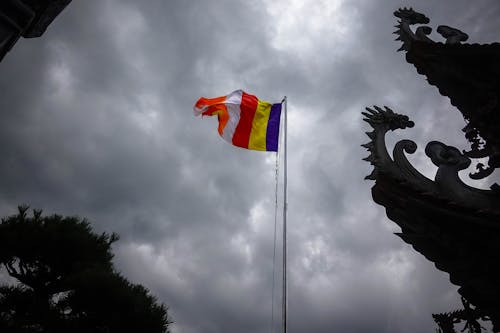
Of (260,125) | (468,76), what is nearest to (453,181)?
(468,76)

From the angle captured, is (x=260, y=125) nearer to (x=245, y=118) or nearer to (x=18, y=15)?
(x=245, y=118)

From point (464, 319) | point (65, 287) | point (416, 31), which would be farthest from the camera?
point (65, 287)

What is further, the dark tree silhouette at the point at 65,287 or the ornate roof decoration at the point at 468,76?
the dark tree silhouette at the point at 65,287

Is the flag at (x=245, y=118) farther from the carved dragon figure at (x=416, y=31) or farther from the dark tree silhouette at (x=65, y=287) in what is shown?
the dark tree silhouette at (x=65, y=287)

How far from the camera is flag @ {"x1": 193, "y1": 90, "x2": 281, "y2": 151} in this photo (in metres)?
9.95

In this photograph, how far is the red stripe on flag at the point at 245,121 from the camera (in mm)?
10086

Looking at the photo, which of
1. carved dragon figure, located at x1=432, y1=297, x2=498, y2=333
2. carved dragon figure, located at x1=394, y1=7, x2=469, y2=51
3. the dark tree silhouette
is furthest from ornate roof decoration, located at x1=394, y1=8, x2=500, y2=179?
the dark tree silhouette

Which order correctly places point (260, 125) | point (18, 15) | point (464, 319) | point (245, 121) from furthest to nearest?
point (245, 121) → point (260, 125) → point (464, 319) → point (18, 15)

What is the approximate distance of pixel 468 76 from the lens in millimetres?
7168

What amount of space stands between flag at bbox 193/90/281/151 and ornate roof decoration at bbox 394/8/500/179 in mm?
4350

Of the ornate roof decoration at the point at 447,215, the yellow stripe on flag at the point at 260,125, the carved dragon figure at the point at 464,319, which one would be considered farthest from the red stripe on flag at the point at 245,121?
the carved dragon figure at the point at 464,319

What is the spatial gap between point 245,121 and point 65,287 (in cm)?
1015

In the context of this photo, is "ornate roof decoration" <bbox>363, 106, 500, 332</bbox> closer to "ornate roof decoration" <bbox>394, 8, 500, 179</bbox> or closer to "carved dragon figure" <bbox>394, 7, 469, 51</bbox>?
"ornate roof decoration" <bbox>394, 8, 500, 179</bbox>

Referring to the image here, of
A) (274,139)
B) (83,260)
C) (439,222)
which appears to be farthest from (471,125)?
(83,260)
